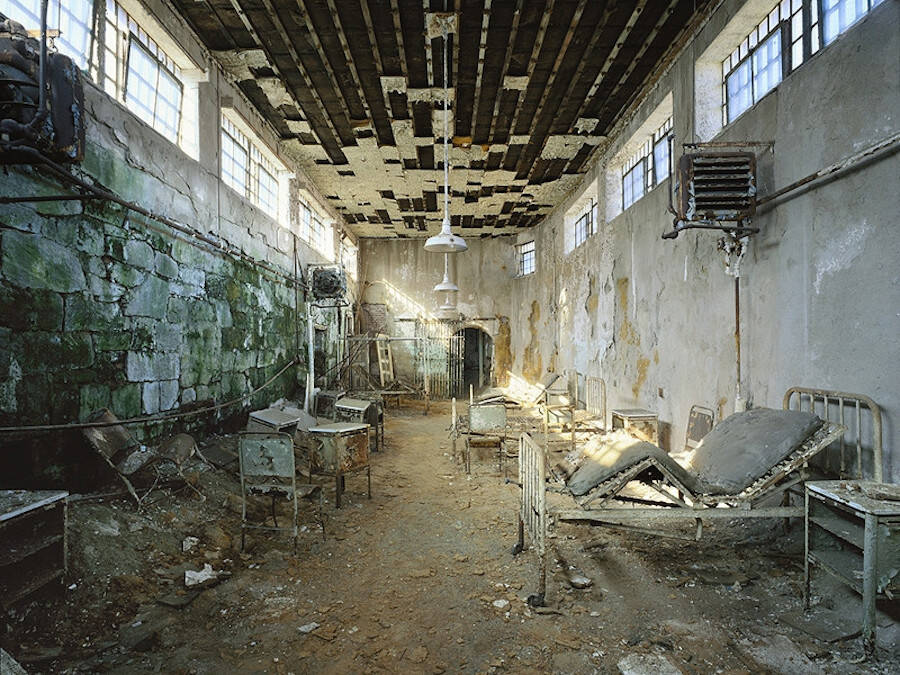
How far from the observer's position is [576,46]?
231 inches

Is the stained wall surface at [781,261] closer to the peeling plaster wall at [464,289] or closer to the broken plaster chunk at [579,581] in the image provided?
the broken plaster chunk at [579,581]

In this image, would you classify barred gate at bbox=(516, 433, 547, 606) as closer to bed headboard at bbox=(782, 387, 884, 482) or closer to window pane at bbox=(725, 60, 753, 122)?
bed headboard at bbox=(782, 387, 884, 482)

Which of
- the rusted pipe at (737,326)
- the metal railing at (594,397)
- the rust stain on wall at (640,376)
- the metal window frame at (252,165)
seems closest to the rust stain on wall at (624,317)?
the rust stain on wall at (640,376)

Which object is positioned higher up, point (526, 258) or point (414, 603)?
point (526, 258)

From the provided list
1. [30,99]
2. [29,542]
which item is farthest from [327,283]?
[29,542]

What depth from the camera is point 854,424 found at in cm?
342

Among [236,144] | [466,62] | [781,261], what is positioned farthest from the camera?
[236,144]

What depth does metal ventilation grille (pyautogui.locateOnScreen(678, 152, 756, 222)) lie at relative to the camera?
171 inches

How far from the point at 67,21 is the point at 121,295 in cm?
240

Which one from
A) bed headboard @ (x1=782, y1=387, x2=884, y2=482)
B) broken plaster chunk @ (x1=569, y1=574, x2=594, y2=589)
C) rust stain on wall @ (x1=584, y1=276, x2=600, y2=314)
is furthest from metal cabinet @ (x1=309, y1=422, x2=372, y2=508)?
rust stain on wall @ (x1=584, y1=276, x2=600, y2=314)

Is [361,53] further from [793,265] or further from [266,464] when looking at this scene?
[793,265]

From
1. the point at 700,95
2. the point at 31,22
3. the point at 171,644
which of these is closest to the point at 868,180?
the point at 700,95

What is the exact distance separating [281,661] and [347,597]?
29.7 inches

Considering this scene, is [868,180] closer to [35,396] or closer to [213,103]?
[35,396]
